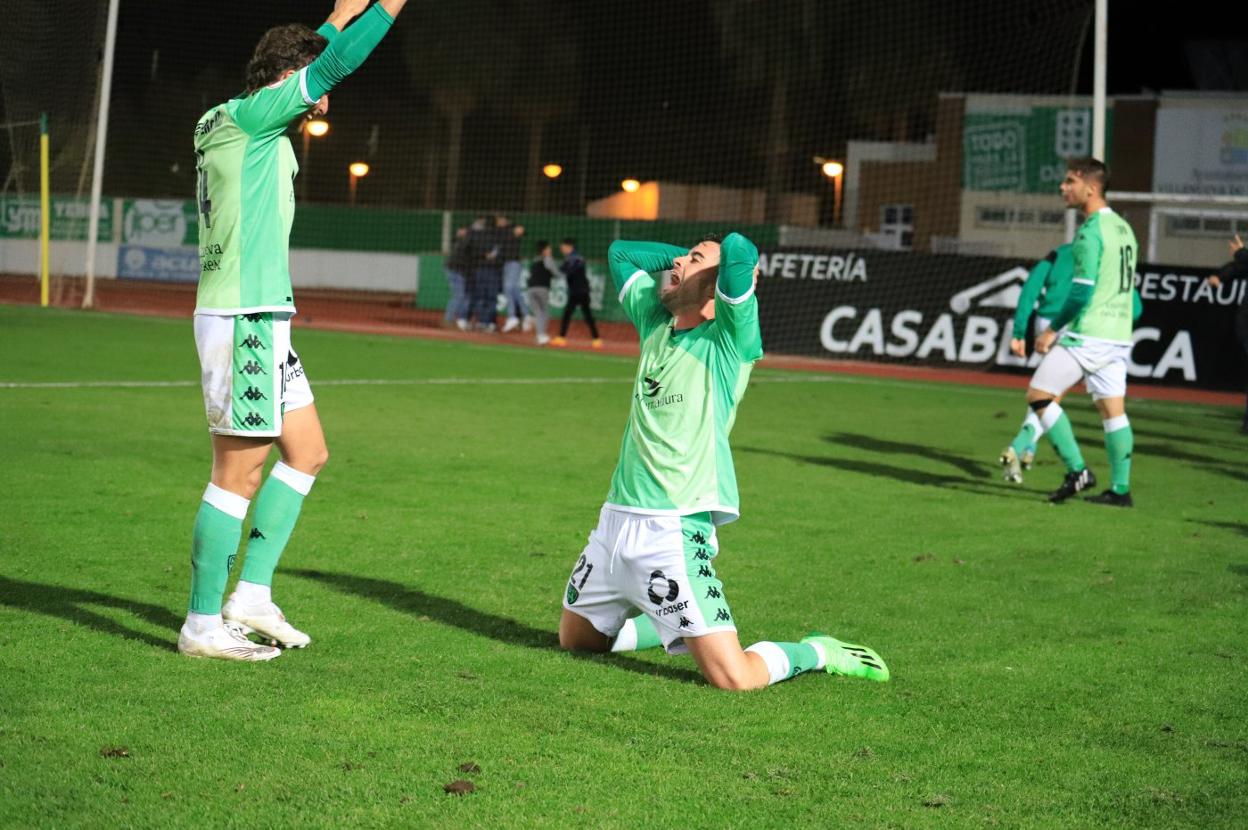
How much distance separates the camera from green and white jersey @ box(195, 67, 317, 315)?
487cm

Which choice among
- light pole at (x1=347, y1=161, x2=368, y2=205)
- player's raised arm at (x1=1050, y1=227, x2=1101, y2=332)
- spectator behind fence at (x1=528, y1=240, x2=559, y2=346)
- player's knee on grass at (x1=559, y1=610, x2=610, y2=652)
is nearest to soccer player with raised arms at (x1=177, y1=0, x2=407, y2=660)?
player's knee on grass at (x1=559, y1=610, x2=610, y2=652)

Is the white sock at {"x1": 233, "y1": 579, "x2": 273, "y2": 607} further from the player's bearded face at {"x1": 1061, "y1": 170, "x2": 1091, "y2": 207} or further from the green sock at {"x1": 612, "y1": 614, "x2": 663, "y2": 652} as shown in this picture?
the player's bearded face at {"x1": 1061, "y1": 170, "x2": 1091, "y2": 207}

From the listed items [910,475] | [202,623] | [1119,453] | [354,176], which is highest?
[354,176]

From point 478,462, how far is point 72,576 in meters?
4.35

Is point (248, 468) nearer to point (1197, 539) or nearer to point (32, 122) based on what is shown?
point (1197, 539)

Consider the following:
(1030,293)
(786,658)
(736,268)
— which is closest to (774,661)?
→ (786,658)

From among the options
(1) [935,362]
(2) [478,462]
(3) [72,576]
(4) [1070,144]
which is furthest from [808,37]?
(3) [72,576]

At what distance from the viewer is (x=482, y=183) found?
211ft

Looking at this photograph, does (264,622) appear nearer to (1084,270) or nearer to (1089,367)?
(1084,270)

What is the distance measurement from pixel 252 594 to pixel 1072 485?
20.5ft

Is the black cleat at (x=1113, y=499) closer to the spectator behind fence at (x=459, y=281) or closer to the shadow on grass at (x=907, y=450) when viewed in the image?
the shadow on grass at (x=907, y=450)

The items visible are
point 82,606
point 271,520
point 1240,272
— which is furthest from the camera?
point 1240,272

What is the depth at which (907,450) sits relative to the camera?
12.3 meters

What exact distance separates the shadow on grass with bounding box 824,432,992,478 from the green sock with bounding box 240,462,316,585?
6.80m
